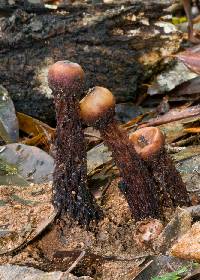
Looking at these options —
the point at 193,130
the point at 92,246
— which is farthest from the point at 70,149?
the point at 193,130

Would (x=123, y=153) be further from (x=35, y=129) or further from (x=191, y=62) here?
(x=35, y=129)

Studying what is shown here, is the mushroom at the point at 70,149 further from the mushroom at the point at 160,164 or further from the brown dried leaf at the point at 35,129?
the brown dried leaf at the point at 35,129

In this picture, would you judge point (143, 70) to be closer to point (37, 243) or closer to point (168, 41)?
point (168, 41)

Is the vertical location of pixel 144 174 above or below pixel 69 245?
above

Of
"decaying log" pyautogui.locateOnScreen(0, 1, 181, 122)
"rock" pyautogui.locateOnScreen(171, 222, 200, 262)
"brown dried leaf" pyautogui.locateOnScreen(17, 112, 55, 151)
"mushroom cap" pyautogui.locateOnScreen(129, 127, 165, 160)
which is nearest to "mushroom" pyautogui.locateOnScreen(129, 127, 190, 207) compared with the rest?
"mushroom cap" pyautogui.locateOnScreen(129, 127, 165, 160)

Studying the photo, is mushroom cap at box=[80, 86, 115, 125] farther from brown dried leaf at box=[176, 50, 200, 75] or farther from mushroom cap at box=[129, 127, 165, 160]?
brown dried leaf at box=[176, 50, 200, 75]

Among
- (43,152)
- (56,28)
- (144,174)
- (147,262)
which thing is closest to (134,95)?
(56,28)
